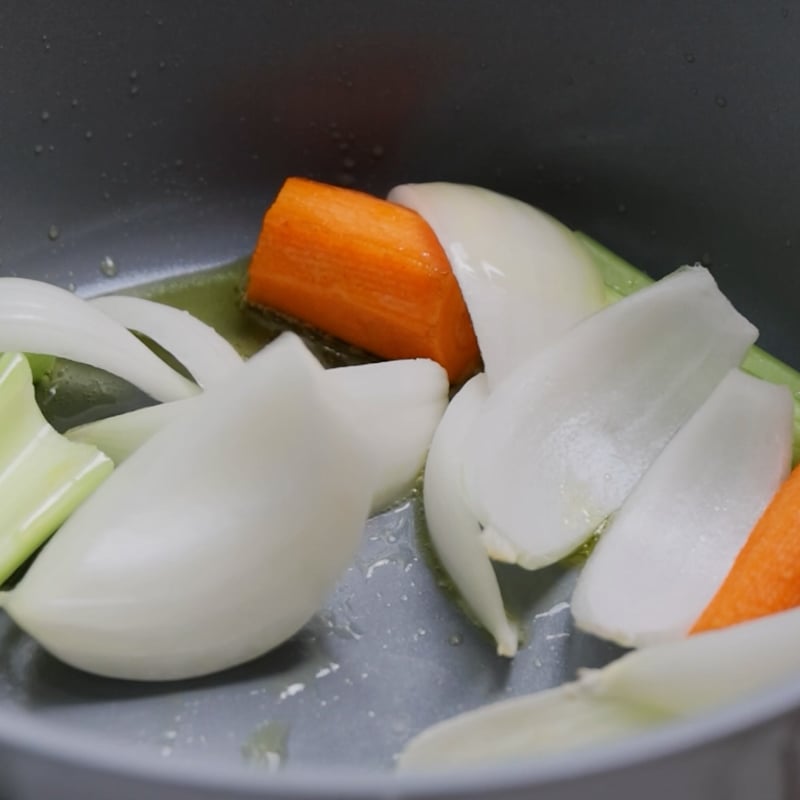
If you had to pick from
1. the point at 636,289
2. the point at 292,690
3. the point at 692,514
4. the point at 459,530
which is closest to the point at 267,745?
the point at 292,690

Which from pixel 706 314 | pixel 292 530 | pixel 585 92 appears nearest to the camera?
pixel 292 530

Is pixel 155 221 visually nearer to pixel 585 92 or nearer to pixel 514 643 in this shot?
pixel 585 92

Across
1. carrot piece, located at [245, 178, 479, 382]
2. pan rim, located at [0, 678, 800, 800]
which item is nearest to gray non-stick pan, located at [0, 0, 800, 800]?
carrot piece, located at [245, 178, 479, 382]

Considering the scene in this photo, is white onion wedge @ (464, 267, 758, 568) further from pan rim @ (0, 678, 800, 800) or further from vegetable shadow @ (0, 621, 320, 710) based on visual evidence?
pan rim @ (0, 678, 800, 800)

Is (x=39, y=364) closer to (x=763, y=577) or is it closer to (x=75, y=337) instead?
(x=75, y=337)

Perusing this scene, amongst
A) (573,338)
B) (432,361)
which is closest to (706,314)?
(573,338)
